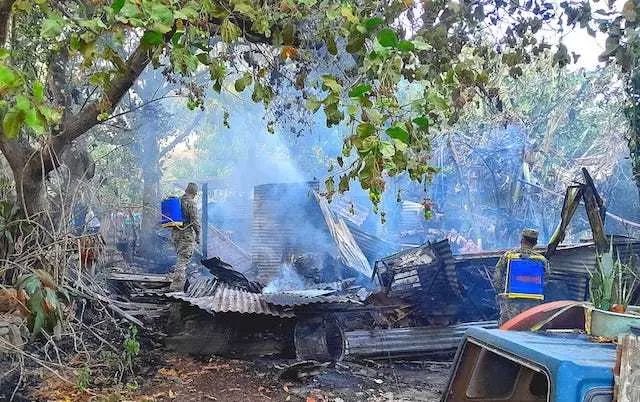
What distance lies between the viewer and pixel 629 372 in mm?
1837

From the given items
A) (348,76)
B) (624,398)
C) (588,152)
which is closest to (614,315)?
(624,398)

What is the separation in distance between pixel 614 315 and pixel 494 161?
578 inches

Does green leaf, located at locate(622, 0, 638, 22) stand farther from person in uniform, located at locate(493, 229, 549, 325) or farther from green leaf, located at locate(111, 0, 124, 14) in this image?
green leaf, located at locate(111, 0, 124, 14)

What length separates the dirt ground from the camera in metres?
6.18

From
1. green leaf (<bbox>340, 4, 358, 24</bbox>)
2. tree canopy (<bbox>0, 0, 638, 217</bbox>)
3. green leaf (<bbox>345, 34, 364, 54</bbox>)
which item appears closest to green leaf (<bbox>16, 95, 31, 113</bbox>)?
tree canopy (<bbox>0, 0, 638, 217</bbox>)

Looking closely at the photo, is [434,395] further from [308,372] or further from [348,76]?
[348,76]

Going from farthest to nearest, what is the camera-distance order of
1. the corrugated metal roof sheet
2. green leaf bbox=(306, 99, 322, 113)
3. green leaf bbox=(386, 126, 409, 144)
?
1. the corrugated metal roof sheet
2. green leaf bbox=(306, 99, 322, 113)
3. green leaf bbox=(386, 126, 409, 144)

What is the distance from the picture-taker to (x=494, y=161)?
1667 cm

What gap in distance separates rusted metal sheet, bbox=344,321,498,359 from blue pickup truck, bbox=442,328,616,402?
5.53 meters

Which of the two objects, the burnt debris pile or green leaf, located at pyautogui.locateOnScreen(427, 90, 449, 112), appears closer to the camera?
green leaf, located at pyautogui.locateOnScreen(427, 90, 449, 112)

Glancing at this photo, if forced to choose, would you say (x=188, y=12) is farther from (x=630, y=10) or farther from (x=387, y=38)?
(x=630, y=10)

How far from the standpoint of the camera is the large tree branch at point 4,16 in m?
4.25

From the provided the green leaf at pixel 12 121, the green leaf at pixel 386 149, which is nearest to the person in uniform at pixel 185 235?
the green leaf at pixel 386 149

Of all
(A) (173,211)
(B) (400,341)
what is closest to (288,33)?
(B) (400,341)
